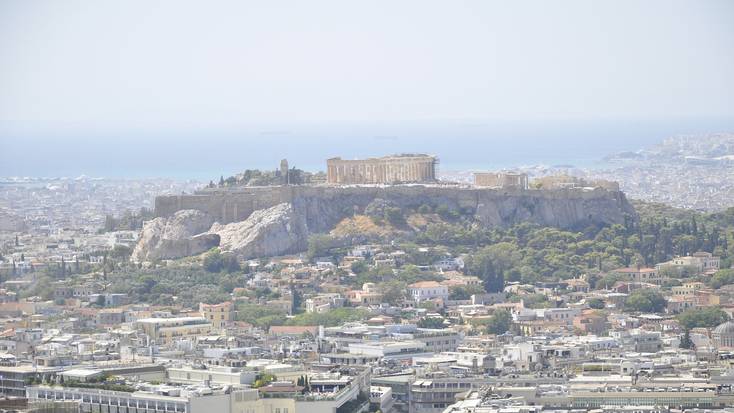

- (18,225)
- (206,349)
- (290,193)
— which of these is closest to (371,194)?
(290,193)

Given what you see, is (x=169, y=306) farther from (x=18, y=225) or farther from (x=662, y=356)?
(x=18, y=225)

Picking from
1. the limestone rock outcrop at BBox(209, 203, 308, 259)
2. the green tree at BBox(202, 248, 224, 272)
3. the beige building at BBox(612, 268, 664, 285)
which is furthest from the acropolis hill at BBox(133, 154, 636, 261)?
the beige building at BBox(612, 268, 664, 285)

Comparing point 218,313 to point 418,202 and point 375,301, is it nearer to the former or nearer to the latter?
point 375,301

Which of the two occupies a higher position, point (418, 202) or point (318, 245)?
point (418, 202)

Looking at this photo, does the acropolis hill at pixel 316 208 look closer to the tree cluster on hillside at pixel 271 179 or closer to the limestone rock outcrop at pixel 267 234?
the limestone rock outcrop at pixel 267 234

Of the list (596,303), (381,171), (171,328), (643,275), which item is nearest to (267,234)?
(381,171)

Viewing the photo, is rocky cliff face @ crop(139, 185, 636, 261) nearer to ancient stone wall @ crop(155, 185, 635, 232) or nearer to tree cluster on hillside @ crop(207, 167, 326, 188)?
ancient stone wall @ crop(155, 185, 635, 232)

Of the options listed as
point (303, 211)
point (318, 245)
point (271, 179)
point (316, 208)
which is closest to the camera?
point (318, 245)
